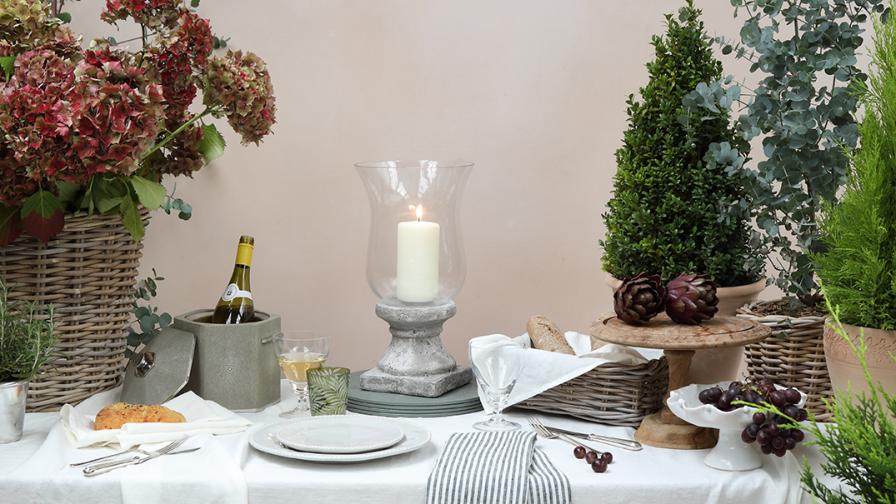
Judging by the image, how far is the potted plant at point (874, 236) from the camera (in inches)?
40.2

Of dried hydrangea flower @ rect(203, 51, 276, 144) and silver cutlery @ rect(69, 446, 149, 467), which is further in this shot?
dried hydrangea flower @ rect(203, 51, 276, 144)

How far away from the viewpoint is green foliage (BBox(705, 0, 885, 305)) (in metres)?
1.31

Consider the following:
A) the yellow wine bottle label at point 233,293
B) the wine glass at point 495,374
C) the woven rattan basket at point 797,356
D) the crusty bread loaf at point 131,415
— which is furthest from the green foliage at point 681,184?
the crusty bread loaf at point 131,415

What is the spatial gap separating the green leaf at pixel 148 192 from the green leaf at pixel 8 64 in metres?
0.20

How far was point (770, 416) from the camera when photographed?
1.07m

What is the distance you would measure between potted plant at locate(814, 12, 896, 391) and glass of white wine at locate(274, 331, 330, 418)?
0.66 metres

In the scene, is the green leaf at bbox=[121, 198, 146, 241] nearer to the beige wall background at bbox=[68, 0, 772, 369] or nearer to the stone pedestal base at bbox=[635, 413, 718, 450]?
the beige wall background at bbox=[68, 0, 772, 369]

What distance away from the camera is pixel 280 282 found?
1904mm

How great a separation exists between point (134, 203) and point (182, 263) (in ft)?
1.99

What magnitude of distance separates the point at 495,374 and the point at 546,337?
0.13 metres

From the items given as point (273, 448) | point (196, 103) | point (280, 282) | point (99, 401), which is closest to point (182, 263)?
point (280, 282)

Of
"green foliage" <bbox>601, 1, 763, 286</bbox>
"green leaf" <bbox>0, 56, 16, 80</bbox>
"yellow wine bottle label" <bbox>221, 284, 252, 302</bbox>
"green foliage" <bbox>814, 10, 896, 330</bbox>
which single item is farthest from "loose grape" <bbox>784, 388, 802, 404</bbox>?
"green leaf" <bbox>0, 56, 16, 80</bbox>

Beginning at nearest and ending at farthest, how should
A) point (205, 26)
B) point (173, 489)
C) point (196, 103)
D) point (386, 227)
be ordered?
point (173, 489) < point (205, 26) < point (386, 227) < point (196, 103)

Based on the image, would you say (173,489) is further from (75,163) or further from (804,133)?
(804,133)
